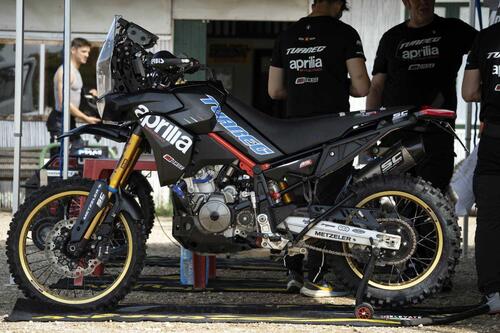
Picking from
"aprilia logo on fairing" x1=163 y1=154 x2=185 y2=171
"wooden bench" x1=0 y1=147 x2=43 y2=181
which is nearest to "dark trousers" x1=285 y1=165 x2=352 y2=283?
"aprilia logo on fairing" x1=163 y1=154 x2=185 y2=171

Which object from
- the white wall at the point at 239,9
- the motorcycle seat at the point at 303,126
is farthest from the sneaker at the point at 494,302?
the white wall at the point at 239,9

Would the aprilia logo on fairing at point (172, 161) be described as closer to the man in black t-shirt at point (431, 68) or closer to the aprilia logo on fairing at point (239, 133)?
the aprilia logo on fairing at point (239, 133)

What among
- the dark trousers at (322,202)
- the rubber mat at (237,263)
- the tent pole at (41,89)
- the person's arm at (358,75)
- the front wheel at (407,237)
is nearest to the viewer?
the front wheel at (407,237)

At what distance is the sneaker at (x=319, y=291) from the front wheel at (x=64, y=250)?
1339 millimetres

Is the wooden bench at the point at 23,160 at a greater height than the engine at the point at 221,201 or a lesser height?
lesser

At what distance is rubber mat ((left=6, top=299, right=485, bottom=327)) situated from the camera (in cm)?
622

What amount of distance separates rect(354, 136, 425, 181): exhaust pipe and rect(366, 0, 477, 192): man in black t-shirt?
3.18 feet

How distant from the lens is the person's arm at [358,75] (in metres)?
7.27

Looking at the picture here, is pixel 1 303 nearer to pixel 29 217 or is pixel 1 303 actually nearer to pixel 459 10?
pixel 29 217

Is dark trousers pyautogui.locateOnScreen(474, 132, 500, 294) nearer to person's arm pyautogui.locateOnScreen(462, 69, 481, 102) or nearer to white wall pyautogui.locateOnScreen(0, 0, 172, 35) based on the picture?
person's arm pyautogui.locateOnScreen(462, 69, 481, 102)

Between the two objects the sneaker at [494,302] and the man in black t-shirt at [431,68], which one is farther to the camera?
the man in black t-shirt at [431,68]

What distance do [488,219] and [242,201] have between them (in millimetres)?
1368

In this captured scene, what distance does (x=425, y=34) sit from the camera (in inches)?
298

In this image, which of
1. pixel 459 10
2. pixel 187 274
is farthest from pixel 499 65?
pixel 459 10
